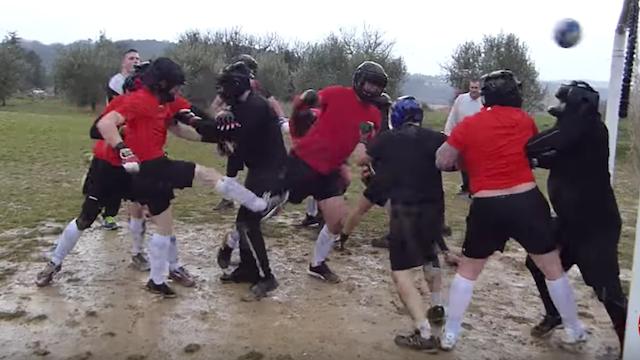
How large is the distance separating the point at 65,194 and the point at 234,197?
217 inches

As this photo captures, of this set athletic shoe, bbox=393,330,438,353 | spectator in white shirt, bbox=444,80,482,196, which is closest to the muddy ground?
athletic shoe, bbox=393,330,438,353

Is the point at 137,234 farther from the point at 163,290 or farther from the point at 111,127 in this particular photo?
the point at 111,127

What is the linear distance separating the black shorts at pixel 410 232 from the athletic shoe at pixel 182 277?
2086 millimetres

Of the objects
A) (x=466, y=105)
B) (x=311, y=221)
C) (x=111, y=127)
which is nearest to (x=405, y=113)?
(x=111, y=127)

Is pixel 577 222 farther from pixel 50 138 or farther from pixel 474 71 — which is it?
pixel 474 71

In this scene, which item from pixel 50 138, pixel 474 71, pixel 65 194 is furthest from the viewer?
pixel 474 71

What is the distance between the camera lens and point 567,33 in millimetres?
5973

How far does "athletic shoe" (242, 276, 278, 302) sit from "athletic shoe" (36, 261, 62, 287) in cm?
173

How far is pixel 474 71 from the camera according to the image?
37344mm

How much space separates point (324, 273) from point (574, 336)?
2328 mm

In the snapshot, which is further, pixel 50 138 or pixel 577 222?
pixel 50 138

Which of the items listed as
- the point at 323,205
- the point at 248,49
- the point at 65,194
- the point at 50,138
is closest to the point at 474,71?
the point at 248,49

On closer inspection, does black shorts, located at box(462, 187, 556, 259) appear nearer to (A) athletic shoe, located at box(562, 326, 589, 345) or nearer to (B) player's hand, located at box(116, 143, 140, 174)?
(A) athletic shoe, located at box(562, 326, 589, 345)

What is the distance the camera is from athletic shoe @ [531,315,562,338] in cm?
524
